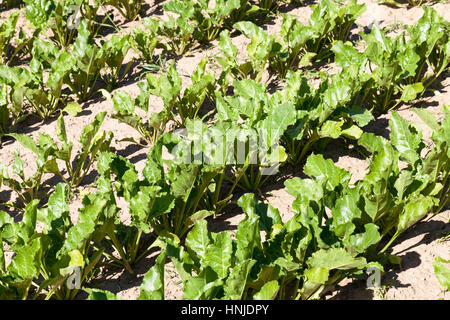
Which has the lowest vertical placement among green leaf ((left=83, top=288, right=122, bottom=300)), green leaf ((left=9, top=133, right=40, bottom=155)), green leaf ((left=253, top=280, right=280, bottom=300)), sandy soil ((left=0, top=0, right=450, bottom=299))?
sandy soil ((left=0, top=0, right=450, bottom=299))

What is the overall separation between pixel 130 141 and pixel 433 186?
2.08m

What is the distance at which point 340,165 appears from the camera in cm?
356

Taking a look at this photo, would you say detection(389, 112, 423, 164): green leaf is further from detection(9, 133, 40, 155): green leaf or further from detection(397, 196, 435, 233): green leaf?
detection(9, 133, 40, 155): green leaf

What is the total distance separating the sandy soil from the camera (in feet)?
8.91

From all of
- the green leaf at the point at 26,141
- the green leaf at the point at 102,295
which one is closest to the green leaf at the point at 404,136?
the green leaf at the point at 102,295

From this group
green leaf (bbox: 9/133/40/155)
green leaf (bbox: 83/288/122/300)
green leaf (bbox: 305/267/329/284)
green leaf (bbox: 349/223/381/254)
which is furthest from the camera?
green leaf (bbox: 9/133/40/155)

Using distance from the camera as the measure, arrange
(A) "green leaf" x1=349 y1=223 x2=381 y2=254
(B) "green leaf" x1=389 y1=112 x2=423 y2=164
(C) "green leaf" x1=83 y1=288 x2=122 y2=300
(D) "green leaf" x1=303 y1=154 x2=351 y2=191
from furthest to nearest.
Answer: (B) "green leaf" x1=389 y1=112 x2=423 y2=164, (D) "green leaf" x1=303 y1=154 x2=351 y2=191, (A) "green leaf" x1=349 y1=223 x2=381 y2=254, (C) "green leaf" x1=83 y1=288 x2=122 y2=300

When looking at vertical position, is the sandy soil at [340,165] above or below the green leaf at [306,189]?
below

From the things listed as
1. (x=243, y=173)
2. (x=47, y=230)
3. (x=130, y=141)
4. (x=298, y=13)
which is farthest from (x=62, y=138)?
(x=298, y=13)

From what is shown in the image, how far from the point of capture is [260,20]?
5.25 m

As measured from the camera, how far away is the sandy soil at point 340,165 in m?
2.72

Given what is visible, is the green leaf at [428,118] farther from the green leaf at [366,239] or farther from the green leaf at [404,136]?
the green leaf at [366,239]

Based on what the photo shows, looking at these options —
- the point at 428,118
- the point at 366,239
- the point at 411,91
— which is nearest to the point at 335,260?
the point at 366,239

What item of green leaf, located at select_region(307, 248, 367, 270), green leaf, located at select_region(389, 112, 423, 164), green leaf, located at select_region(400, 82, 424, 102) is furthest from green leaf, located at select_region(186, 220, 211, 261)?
green leaf, located at select_region(400, 82, 424, 102)
